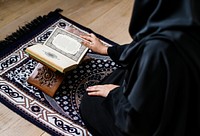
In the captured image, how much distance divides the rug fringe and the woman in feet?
2.99

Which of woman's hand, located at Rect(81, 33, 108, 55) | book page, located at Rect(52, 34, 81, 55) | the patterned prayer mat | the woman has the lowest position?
the patterned prayer mat

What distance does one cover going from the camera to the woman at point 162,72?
0.81 metres

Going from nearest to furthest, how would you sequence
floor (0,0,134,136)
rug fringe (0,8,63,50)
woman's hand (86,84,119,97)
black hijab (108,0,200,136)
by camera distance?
1. black hijab (108,0,200,136)
2. woman's hand (86,84,119,97)
3. rug fringe (0,8,63,50)
4. floor (0,0,134,136)

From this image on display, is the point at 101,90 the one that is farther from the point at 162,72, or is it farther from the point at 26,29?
the point at 26,29

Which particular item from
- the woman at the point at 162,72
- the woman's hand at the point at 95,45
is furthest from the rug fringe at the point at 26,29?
the woman at the point at 162,72

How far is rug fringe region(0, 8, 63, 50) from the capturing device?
1749mm

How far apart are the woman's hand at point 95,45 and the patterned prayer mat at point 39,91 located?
0.19 metres

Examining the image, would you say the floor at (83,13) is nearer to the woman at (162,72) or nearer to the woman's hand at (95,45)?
the woman's hand at (95,45)

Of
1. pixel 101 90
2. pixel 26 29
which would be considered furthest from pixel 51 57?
pixel 26 29

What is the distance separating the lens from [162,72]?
0.84 m

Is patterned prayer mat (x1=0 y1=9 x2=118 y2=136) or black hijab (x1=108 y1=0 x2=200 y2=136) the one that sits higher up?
black hijab (x1=108 y1=0 x2=200 y2=136)

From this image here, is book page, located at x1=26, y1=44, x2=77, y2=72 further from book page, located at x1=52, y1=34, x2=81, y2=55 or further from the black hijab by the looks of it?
the black hijab

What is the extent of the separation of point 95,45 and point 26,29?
55 centimetres

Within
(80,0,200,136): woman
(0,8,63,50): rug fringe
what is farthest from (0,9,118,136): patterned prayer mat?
(80,0,200,136): woman
